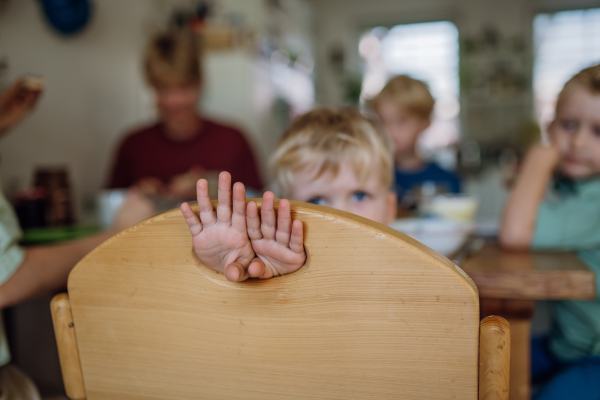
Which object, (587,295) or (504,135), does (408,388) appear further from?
(504,135)

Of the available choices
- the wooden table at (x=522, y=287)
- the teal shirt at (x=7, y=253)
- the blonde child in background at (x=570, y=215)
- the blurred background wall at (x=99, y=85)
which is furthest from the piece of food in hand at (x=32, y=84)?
the blonde child in background at (x=570, y=215)

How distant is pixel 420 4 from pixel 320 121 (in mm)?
4705

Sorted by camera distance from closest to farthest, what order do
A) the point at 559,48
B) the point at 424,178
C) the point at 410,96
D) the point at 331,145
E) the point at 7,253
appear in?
the point at 7,253 < the point at 331,145 < the point at 410,96 < the point at 424,178 < the point at 559,48

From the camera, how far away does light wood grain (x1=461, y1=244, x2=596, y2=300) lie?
703mm

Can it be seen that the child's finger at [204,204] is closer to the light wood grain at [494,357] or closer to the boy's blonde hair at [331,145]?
the light wood grain at [494,357]

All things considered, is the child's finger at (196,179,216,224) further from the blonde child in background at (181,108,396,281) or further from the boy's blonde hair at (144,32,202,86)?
the boy's blonde hair at (144,32,202,86)

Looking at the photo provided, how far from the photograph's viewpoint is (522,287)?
728 millimetres

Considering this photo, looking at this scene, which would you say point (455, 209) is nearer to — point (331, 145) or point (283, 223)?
point (331, 145)

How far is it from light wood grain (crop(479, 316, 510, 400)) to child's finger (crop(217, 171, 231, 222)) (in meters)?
0.25

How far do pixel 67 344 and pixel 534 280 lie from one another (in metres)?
0.66

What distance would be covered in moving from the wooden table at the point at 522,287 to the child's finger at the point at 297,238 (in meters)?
0.44

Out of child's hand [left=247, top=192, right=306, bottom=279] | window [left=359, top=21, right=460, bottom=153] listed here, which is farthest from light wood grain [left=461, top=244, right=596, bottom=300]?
window [left=359, top=21, right=460, bottom=153]

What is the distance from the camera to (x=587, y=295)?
700 millimetres

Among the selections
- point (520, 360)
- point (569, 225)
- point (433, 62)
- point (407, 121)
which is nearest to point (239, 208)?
point (520, 360)
